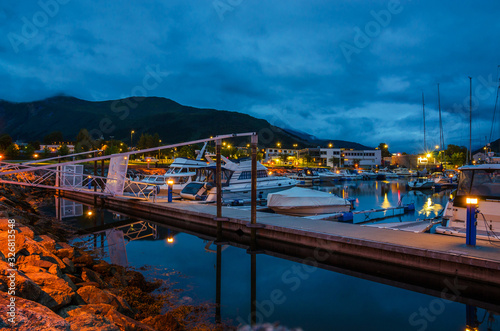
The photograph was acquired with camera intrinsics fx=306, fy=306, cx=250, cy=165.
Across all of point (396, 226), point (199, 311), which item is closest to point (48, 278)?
point (199, 311)

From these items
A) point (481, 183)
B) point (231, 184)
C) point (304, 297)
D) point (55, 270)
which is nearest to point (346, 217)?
point (481, 183)

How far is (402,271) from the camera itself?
384 inches

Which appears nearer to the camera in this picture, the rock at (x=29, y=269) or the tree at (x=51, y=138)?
the rock at (x=29, y=269)

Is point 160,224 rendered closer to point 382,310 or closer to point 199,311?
point 199,311

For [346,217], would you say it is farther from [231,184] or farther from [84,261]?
[84,261]

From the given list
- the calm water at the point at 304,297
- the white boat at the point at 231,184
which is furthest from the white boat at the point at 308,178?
the calm water at the point at 304,297

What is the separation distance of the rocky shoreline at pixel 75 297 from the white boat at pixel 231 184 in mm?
15847

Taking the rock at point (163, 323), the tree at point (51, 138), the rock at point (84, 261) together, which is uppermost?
the tree at point (51, 138)

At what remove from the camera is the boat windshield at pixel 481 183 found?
39.7 ft

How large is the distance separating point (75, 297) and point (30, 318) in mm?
1835

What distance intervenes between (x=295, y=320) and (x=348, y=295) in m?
2.31

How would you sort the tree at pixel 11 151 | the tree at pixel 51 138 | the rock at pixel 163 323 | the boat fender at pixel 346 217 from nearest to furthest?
the rock at pixel 163 323 → the boat fender at pixel 346 217 → the tree at pixel 11 151 → the tree at pixel 51 138

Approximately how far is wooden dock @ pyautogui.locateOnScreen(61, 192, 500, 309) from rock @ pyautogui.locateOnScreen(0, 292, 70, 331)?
8997mm

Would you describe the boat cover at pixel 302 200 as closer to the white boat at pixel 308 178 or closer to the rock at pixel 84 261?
the rock at pixel 84 261
